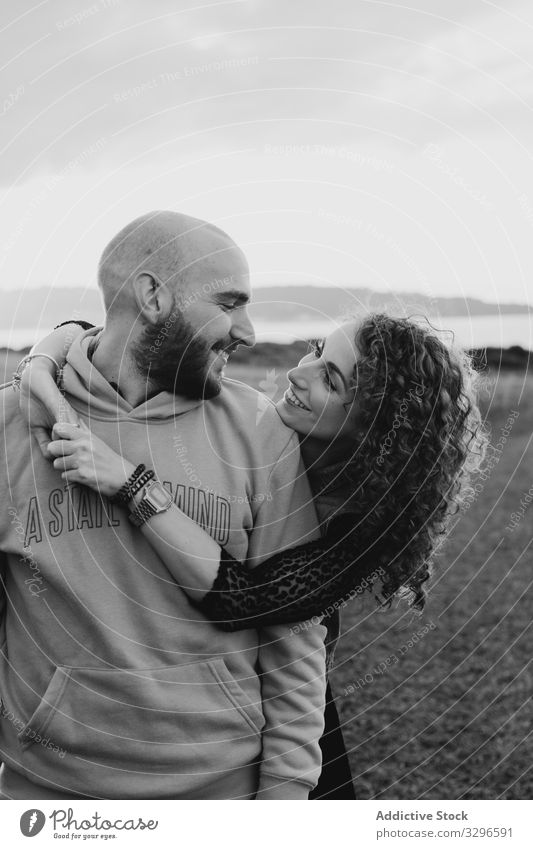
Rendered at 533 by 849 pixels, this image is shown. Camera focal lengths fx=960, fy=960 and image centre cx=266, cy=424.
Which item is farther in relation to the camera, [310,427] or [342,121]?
[342,121]

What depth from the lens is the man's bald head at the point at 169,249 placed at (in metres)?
2.01

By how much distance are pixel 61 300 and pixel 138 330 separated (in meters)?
0.56

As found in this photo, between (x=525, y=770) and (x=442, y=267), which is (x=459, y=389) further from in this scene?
(x=525, y=770)

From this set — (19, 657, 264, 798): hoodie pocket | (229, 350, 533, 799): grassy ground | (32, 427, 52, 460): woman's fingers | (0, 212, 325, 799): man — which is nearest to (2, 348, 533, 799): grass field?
(229, 350, 533, 799): grassy ground

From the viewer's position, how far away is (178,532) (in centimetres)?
201

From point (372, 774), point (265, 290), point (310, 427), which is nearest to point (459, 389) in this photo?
point (310, 427)

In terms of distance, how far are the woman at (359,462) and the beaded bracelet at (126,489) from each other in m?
0.04

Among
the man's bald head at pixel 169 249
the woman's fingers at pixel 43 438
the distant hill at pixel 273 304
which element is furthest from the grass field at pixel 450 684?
the woman's fingers at pixel 43 438

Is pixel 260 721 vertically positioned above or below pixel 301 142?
below

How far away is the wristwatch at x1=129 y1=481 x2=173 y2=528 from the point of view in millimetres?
2002

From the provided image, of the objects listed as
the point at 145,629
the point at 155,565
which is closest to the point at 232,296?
the point at 155,565

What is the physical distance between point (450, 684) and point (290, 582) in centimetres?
Result: 346

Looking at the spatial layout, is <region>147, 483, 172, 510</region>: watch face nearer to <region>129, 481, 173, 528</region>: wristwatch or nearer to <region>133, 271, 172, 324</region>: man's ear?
<region>129, 481, 173, 528</region>: wristwatch

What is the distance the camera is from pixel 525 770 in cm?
425
